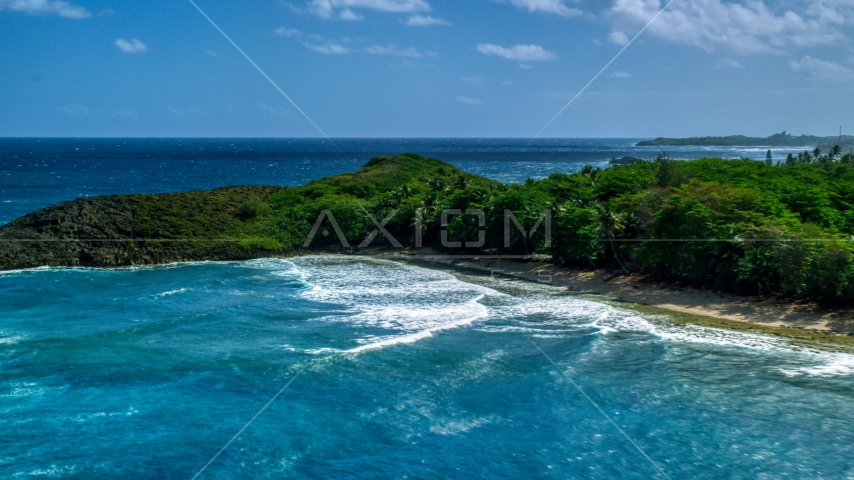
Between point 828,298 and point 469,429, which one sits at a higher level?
point 828,298

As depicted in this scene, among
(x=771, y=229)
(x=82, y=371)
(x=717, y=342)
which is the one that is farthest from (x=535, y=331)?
(x=82, y=371)

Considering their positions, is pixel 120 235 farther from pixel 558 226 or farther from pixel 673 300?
pixel 673 300

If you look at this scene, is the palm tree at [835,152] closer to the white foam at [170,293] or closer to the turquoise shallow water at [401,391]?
the turquoise shallow water at [401,391]

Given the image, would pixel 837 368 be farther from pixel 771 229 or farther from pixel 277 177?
pixel 277 177

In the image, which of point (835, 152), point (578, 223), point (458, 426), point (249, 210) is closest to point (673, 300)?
point (578, 223)

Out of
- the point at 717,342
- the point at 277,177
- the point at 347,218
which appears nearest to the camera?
the point at 717,342

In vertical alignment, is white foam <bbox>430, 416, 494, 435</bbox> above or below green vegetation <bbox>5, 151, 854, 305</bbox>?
below

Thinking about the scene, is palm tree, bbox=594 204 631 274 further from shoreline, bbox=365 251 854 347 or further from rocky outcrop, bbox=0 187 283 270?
rocky outcrop, bbox=0 187 283 270

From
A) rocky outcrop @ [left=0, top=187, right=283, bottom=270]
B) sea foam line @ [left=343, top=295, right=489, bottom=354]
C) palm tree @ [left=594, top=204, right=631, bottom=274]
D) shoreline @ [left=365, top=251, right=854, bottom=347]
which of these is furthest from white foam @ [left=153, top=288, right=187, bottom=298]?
palm tree @ [left=594, top=204, right=631, bottom=274]
